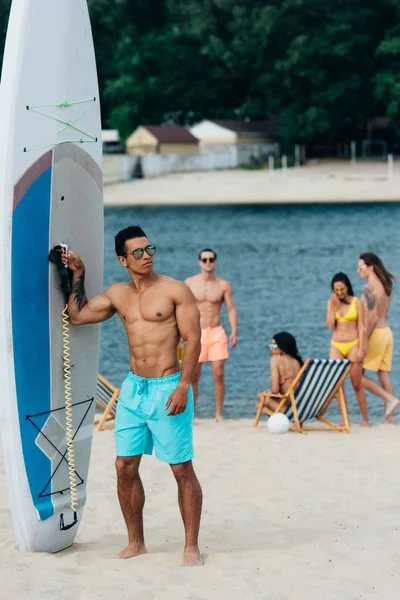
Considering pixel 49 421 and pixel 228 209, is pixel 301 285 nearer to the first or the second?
pixel 49 421

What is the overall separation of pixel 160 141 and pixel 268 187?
40.5 feet

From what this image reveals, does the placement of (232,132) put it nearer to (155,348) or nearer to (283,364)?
(283,364)

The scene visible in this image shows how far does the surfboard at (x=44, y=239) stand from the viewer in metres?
6.19

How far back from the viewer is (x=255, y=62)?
67188 mm

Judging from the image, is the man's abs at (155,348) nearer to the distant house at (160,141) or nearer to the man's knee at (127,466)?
the man's knee at (127,466)

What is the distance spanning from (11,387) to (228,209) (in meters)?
47.0

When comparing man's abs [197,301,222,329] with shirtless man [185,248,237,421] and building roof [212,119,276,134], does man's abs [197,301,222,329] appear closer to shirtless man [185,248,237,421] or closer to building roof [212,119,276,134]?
shirtless man [185,248,237,421]

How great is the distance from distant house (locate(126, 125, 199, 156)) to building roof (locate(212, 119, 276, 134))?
6.63 ft

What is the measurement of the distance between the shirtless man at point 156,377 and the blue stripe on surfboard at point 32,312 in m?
0.44

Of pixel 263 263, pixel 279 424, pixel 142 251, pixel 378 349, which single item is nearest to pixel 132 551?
pixel 142 251

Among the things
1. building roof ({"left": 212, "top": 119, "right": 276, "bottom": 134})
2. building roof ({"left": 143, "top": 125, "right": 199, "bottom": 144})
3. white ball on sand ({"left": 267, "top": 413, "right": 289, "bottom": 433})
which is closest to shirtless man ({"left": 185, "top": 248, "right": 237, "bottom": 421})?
white ball on sand ({"left": 267, "top": 413, "right": 289, "bottom": 433})

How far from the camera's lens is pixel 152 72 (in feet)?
234

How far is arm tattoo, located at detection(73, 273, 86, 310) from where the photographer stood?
252 inches

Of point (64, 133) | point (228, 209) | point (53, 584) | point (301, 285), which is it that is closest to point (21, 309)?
point (64, 133)
